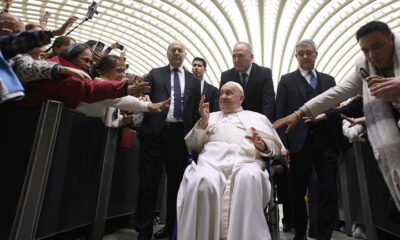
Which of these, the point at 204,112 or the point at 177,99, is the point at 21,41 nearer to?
the point at 204,112

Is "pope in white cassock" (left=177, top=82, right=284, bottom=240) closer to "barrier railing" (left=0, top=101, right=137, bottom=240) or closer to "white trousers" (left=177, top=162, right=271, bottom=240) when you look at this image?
"white trousers" (left=177, top=162, right=271, bottom=240)

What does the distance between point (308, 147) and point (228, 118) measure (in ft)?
3.71

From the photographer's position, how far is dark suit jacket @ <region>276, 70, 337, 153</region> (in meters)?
3.77

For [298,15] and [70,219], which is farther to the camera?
[298,15]

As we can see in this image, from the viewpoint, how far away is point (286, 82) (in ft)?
13.5

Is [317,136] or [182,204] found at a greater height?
[317,136]

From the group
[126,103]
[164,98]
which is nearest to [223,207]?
[126,103]

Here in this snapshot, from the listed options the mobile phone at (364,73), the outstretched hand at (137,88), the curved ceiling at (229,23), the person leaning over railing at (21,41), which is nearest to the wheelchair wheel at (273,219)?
the mobile phone at (364,73)

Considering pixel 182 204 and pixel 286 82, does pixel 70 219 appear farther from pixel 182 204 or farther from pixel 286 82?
pixel 286 82

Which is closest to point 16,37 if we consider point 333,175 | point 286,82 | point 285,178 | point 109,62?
point 109,62

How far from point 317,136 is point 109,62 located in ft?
9.17

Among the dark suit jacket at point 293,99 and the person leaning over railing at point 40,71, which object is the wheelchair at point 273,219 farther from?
the person leaning over railing at point 40,71

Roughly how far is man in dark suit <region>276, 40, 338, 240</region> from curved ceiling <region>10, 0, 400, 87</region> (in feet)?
72.6

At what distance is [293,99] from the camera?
401 centimetres
